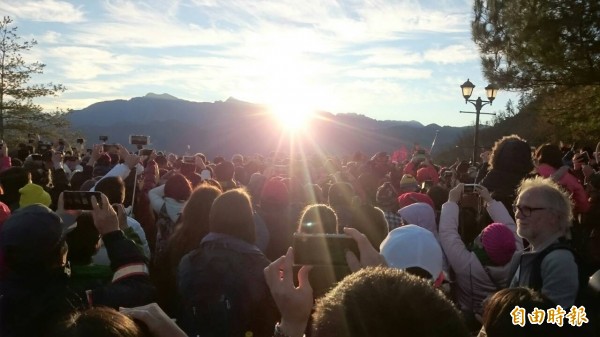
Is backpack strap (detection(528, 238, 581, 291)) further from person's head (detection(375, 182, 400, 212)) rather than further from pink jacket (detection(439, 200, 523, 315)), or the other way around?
person's head (detection(375, 182, 400, 212))

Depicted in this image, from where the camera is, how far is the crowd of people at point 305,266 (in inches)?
70.6

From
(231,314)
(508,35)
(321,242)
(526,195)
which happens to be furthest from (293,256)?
(508,35)

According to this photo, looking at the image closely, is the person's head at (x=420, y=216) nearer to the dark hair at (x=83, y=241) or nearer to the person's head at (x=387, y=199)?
the person's head at (x=387, y=199)

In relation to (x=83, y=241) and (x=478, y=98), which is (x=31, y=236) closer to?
(x=83, y=241)

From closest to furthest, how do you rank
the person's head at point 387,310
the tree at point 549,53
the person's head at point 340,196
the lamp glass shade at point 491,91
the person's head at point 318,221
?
the person's head at point 387,310, the person's head at point 318,221, the person's head at point 340,196, the lamp glass shade at point 491,91, the tree at point 549,53

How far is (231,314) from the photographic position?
3.61 metres

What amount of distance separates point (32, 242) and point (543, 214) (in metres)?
2.84

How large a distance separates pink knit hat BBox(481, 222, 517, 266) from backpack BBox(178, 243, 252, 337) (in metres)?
1.77

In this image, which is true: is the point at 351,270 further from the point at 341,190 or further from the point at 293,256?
the point at 341,190

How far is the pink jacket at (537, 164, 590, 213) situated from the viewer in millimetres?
5758

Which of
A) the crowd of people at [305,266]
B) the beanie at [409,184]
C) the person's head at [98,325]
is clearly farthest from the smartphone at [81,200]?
the beanie at [409,184]

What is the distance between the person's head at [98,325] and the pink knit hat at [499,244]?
291cm

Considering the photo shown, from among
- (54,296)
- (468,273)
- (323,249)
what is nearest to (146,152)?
(468,273)

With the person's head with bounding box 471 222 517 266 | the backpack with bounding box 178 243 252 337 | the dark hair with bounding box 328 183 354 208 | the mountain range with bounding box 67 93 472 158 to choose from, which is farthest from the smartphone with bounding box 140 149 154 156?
the mountain range with bounding box 67 93 472 158
